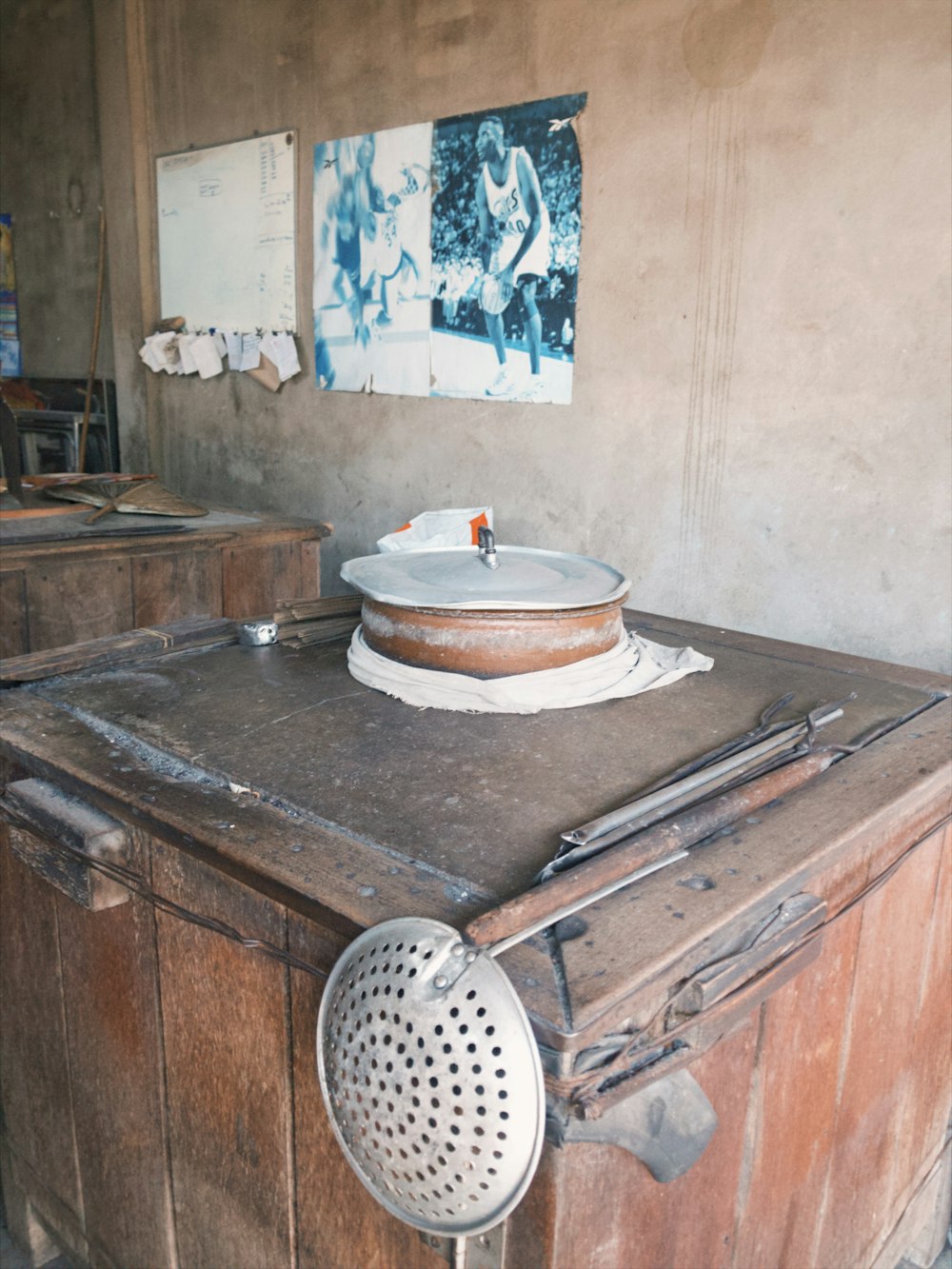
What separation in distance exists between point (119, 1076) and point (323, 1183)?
493 millimetres

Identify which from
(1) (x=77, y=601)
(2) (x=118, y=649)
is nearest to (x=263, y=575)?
(1) (x=77, y=601)

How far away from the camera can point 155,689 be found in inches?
69.6

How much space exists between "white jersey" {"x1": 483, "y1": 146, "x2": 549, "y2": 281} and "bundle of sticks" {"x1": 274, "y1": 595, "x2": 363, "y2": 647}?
2019mm

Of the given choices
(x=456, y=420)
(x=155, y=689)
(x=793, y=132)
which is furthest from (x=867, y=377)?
(x=155, y=689)

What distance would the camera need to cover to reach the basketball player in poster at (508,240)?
12.0 feet

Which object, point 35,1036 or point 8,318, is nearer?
point 35,1036

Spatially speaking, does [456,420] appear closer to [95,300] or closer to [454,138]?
[454,138]

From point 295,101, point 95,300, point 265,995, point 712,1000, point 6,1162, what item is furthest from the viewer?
point 95,300

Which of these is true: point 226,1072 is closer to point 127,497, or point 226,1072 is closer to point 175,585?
point 175,585

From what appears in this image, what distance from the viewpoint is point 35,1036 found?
5.72 ft

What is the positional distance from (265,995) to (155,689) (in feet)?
2.31

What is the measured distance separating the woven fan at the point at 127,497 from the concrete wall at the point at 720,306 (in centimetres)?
114

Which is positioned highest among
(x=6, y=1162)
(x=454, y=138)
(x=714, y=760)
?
(x=454, y=138)

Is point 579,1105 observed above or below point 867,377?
below
